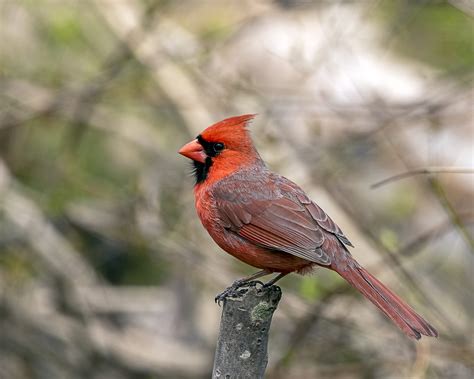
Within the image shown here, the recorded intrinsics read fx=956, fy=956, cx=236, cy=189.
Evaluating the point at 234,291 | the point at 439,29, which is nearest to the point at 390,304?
the point at 234,291

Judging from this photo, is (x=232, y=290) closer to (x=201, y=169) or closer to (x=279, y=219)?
(x=279, y=219)

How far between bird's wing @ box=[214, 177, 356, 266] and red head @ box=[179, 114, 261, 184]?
12cm

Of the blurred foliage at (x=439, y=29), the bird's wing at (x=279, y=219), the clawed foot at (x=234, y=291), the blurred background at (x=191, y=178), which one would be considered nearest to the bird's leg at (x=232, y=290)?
the clawed foot at (x=234, y=291)

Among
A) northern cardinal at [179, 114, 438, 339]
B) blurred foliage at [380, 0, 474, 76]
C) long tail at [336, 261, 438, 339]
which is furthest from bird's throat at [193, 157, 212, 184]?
blurred foliage at [380, 0, 474, 76]

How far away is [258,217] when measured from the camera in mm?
4094

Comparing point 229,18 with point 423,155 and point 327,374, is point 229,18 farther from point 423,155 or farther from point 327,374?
point 327,374

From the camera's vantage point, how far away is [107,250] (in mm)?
7930

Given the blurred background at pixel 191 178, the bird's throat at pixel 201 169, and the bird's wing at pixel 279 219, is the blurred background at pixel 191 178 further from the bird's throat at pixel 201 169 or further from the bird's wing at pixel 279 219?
the bird's throat at pixel 201 169

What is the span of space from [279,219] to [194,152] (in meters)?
0.51

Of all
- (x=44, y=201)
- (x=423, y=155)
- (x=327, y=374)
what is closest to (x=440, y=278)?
(x=423, y=155)

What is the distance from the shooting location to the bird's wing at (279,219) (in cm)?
390

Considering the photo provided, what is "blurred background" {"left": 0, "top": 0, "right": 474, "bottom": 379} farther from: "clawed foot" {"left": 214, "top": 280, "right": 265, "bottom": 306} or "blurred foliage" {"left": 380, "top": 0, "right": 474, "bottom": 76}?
"clawed foot" {"left": 214, "top": 280, "right": 265, "bottom": 306}

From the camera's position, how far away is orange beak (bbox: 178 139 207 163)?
4266mm

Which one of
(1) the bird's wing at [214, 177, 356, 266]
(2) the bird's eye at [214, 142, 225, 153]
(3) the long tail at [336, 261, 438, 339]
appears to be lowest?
(3) the long tail at [336, 261, 438, 339]
